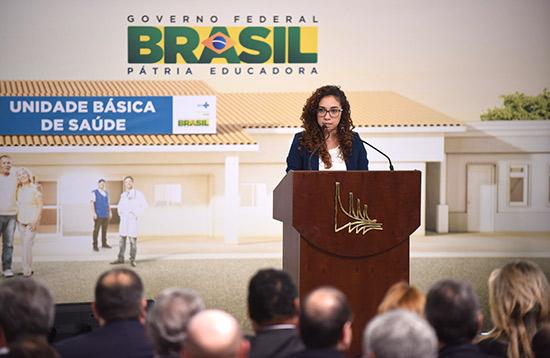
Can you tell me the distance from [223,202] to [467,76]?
8.97ft

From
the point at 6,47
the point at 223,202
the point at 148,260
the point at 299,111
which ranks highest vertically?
the point at 6,47

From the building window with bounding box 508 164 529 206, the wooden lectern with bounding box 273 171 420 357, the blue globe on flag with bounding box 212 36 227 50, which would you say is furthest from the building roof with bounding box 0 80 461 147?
the wooden lectern with bounding box 273 171 420 357

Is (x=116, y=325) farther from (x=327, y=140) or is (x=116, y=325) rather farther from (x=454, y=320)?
(x=327, y=140)

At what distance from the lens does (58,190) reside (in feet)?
26.8

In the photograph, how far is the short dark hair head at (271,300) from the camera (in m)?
3.41

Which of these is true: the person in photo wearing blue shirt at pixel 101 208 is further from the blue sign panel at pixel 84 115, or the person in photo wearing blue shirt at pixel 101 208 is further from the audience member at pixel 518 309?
the audience member at pixel 518 309

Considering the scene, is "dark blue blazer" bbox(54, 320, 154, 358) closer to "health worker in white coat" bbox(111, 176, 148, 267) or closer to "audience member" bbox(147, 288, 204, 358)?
"audience member" bbox(147, 288, 204, 358)

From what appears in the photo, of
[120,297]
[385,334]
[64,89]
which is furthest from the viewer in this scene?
[64,89]

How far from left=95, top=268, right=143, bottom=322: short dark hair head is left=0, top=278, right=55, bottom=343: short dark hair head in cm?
24

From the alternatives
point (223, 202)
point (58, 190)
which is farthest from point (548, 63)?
point (58, 190)

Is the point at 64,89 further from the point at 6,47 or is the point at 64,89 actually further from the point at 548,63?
the point at 548,63

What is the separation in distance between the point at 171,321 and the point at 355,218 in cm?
166

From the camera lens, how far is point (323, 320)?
9.99 feet

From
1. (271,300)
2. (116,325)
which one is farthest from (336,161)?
(116,325)
